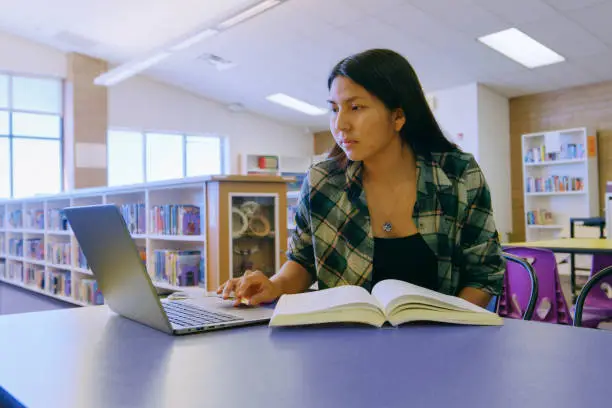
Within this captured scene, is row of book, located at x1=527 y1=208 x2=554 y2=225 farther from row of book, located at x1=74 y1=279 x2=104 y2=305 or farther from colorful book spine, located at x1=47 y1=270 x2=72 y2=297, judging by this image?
colorful book spine, located at x1=47 y1=270 x2=72 y2=297

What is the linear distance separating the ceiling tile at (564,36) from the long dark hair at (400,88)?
5381 mm

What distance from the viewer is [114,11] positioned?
7.58 metres

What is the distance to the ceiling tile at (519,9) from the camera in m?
5.77

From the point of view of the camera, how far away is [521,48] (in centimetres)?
718

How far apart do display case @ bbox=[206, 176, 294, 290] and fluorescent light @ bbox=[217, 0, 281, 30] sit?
2745 mm

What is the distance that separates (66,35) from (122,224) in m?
8.91

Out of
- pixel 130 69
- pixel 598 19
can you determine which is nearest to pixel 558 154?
pixel 598 19

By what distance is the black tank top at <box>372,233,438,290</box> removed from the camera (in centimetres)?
135

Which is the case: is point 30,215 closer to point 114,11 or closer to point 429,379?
point 114,11

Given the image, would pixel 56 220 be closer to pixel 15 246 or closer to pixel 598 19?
pixel 15 246

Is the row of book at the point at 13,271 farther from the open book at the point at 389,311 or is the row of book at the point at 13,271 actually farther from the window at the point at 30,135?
the open book at the point at 389,311

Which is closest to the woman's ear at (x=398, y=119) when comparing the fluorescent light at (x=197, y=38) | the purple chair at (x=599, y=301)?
the purple chair at (x=599, y=301)

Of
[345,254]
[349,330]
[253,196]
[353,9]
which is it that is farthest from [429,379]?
[353,9]

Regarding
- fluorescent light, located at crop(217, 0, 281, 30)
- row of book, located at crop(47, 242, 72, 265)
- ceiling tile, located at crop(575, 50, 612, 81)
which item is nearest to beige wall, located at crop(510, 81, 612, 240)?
ceiling tile, located at crop(575, 50, 612, 81)
